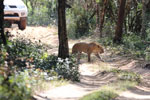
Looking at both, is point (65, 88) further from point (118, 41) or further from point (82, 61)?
point (118, 41)

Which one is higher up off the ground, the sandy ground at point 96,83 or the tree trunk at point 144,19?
the tree trunk at point 144,19

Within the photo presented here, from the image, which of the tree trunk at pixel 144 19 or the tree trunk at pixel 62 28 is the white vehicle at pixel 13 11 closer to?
the tree trunk at pixel 144 19

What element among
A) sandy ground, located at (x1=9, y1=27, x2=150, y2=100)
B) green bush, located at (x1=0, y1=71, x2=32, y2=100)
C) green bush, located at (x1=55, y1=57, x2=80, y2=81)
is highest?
green bush, located at (x1=0, y1=71, x2=32, y2=100)

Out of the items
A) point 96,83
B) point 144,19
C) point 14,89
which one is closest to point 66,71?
point 96,83

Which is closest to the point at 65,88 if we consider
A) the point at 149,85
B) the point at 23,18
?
the point at 149,85

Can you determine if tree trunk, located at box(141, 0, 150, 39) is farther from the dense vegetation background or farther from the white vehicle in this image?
the white vehicle

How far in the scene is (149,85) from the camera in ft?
37.7

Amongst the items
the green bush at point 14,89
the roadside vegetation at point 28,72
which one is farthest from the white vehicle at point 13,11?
the green bush at point 14,89

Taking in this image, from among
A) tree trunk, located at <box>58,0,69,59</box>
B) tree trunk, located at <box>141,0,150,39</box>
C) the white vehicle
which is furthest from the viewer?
tree trunk, located at <box>141,0,150,39</box>

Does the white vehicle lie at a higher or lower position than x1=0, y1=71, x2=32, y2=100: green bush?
higher

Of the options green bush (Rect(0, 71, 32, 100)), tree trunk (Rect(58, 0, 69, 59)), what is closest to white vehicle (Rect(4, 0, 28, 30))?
tree trunk (Rect(58, 0, 69, 59))

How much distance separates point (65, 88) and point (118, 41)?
12414 millimetres

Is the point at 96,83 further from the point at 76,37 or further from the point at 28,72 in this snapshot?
the point at 76,37

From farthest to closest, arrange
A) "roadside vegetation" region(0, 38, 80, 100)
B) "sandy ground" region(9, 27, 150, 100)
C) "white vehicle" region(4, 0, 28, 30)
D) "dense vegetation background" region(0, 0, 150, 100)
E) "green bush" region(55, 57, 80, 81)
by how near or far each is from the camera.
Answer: "white vehicle" region(4, 0, 28, 30) < "green bush" region(55, 57, 80, 81) < "sandy ground" region(9, 27, 150, 100) < "dense vegetation background" region(0, 0, 150, 100) < "roadside vegetation" region(0, 38, 80, 100)
